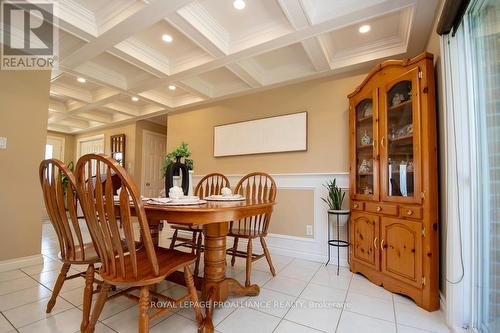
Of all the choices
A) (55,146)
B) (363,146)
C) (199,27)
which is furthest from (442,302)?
(55,146)

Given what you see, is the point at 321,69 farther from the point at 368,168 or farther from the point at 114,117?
the point at 114,117

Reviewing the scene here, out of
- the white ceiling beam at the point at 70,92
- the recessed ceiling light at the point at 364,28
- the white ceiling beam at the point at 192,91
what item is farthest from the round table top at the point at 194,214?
the white ceiling beam at the point at 70,92

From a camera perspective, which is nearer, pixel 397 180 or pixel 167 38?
pixel 397 180

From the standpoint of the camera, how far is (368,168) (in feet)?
7.54

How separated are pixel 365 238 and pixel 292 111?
5.67ft

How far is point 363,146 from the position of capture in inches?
91.4

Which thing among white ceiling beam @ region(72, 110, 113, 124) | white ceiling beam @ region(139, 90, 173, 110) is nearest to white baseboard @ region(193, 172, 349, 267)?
white ceiling beam @ region(139, 90, 173, 110)

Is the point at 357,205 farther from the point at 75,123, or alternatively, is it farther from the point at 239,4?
the point at 75,123

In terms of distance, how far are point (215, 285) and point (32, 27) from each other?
293cm

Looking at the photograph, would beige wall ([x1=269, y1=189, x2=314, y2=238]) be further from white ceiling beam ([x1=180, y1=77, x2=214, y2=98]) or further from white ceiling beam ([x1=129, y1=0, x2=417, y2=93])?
white ceiling beam ([x1=180, y1=77, x2=214, y2=98])

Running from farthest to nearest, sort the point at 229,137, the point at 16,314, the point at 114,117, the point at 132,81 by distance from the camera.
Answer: the point at 114,117 → the point at 229,137 → the point at 132,81 → the point at 16,314

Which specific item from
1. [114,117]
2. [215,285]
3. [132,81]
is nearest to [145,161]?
[114,117]

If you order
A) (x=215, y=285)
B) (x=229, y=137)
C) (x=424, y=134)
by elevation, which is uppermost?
(x=229, y=137)

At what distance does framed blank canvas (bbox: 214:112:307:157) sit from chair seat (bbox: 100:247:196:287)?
2.01 metres
